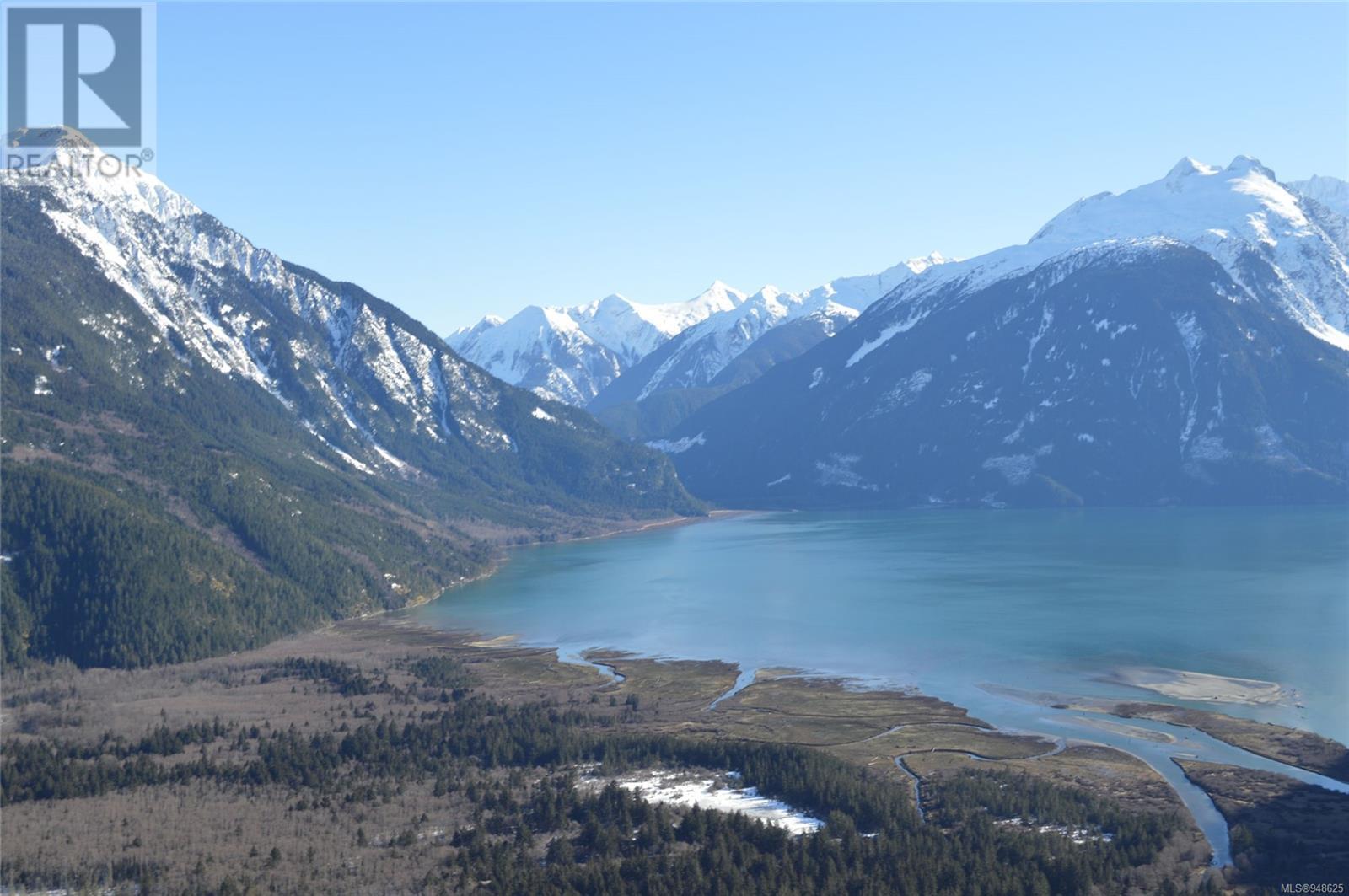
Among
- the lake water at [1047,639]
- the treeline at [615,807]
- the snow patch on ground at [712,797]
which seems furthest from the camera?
the lake water at [1047,639]

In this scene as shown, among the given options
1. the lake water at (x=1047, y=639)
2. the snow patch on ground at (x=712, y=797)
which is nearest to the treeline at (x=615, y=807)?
the snow patch on ground at (x=712, y=797)

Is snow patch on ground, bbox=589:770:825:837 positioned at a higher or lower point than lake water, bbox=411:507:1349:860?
lower

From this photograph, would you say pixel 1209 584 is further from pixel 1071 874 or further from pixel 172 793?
pixel 172 793

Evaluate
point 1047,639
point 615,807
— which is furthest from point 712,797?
point 1047,639

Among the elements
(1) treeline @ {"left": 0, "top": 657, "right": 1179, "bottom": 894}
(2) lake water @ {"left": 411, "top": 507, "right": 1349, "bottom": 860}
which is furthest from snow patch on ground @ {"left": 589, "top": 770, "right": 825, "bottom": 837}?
(2) lake water @ {"left": 411, "top": 507, "right": 1349, "bottom": 860}

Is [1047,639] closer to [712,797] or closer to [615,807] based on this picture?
[712,797]

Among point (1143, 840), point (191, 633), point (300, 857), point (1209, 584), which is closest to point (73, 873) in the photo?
point (300, 857)

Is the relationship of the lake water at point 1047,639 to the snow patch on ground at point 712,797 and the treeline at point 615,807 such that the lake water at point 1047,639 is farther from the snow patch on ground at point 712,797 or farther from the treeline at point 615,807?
the snow patch on ground at point 712,797

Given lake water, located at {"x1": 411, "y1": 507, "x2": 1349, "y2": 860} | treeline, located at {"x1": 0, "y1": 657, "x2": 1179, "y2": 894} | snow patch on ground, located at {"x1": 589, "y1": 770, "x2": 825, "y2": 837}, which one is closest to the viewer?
treeline, located at {"x1": 0, "y1": 657, "x2": 1179, "y2": 894}

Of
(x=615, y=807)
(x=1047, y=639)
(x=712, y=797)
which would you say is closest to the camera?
(x=615, y=807)

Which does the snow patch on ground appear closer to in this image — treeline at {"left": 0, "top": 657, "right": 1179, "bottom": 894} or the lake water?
Result: treeline at {"left": 0, "top": 657, "right": 1179, "bottom": 894}

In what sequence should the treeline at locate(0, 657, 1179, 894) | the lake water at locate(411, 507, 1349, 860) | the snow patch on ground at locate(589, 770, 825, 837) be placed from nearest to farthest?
the treeline at locate(0, 657, 1179, 894) → the snow patch on ground at locate(589, 770, 825, 837) → the lake water at locate(411, 507, 1349, 860)
